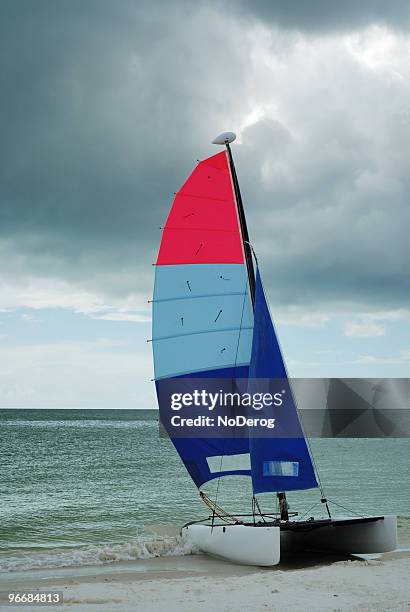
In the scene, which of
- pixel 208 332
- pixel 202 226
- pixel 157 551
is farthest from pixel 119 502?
pixel 202 226

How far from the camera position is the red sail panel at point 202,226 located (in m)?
17.2

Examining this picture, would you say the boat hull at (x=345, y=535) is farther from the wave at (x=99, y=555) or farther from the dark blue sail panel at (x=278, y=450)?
the wave at (x=99, y=555)

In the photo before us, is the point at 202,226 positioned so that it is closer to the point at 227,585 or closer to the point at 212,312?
the point at 212,312

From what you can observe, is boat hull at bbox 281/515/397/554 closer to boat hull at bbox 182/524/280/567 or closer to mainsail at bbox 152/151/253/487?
boat hull at bbox 182/524/280/567

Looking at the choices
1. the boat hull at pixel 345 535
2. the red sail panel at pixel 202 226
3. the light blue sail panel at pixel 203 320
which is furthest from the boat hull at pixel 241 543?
the red sail panel at pixel 202 226

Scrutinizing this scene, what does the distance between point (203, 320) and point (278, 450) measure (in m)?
3.54

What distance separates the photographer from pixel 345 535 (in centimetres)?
1606

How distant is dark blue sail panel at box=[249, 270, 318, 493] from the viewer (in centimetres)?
1598

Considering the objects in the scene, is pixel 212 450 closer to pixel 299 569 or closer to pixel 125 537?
pixel 299 569

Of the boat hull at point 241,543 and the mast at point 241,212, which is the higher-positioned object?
the mast at point 241,212

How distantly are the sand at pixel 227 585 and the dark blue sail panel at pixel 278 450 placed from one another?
1762 millimetres

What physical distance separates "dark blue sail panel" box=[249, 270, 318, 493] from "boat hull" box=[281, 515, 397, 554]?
40.7 inches

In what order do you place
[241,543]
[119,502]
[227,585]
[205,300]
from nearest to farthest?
[227,585] → [241,543] → [205,300] → [119,502]

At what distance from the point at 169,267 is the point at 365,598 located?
8.77 meters
